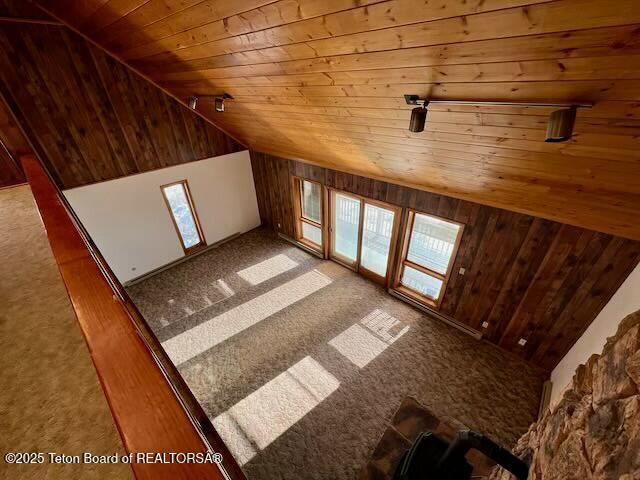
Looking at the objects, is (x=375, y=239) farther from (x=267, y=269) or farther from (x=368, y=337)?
(x=267, y=269)

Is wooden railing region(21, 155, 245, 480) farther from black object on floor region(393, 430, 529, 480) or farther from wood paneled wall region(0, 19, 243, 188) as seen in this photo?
wood paneled wall region(0, 19, 243, 188)

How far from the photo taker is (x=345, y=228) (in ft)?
17.9

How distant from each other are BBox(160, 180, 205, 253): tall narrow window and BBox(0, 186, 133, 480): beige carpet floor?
4503mm

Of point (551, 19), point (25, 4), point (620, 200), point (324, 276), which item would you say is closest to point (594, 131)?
point (551, 19)

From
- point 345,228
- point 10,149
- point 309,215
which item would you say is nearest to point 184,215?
point 309,215

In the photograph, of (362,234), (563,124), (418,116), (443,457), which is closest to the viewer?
(563,124)

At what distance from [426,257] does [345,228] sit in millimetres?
1698

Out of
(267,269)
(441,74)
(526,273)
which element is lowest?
(267,269)

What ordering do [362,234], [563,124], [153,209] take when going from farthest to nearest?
[153,209] → [362,234] → [563,124]

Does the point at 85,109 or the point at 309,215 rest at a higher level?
the point at 85,109

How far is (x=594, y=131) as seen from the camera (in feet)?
4.74

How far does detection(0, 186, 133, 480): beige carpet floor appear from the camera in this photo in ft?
1.90

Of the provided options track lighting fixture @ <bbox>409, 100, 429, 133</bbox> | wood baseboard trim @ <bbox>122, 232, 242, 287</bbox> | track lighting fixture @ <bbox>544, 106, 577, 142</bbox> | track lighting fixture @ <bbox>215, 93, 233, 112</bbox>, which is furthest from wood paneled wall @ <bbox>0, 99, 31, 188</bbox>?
track lighting fixture @ <bbox>544, 106, 577, 142</bbox>

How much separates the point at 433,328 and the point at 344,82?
3.72 metres
